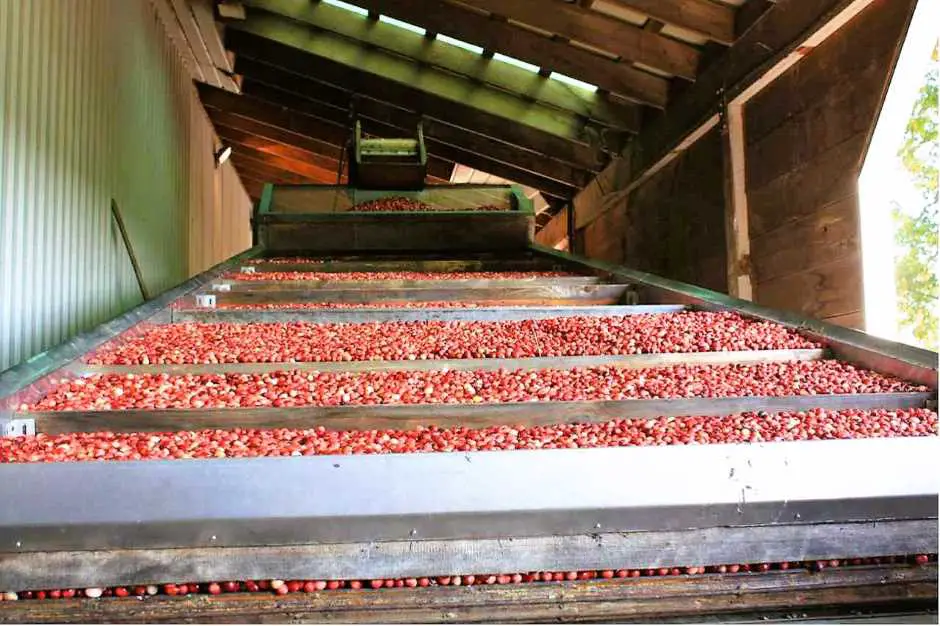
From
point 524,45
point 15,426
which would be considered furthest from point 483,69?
point 15,426

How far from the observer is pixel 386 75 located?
23.1 ft

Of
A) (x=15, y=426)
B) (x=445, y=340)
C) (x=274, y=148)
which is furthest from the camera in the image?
(x=274, y=148)

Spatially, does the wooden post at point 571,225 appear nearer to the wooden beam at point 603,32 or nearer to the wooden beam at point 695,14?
the wooden beam at point 603,32

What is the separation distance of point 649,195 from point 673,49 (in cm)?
163

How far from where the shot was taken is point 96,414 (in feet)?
5.45

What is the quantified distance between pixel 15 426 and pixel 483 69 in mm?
6014

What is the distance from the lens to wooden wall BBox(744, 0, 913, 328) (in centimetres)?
359

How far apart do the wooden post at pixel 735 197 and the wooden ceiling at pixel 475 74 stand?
0.60 meters

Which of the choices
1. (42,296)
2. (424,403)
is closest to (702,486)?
(424,403)

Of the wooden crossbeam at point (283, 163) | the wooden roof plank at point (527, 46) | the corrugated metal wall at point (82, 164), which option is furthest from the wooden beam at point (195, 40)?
the wooden crossbeam at point (283, 163)

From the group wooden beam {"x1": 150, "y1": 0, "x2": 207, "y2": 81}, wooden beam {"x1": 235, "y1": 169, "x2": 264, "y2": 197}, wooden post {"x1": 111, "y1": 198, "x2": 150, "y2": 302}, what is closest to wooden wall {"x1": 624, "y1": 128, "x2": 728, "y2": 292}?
wooden post {"x1": 111, "y1": 198, "x2": 150, "y2": 302}

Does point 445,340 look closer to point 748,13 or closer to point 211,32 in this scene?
point 748,13

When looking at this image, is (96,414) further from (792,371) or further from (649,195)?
(649,195)

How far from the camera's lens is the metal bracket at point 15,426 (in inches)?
61.7
